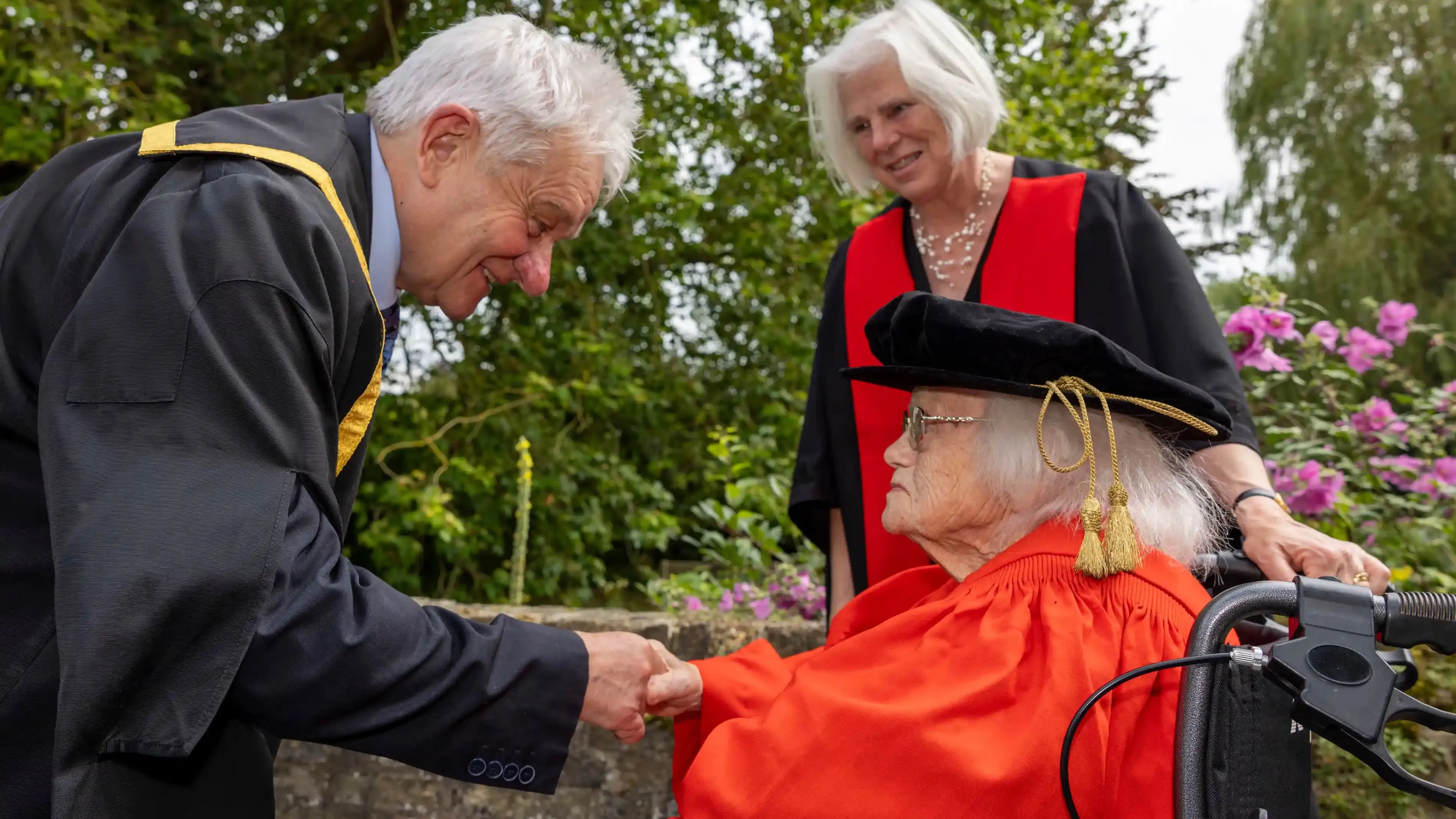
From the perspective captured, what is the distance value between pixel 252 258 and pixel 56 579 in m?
0.44

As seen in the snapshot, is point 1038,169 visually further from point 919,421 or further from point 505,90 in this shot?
point 505,90

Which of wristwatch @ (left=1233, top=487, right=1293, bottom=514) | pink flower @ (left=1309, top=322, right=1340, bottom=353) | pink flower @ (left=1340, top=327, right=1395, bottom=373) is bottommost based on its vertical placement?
pink flower @ (left=1340, top=327, right=1395, bottom=373)

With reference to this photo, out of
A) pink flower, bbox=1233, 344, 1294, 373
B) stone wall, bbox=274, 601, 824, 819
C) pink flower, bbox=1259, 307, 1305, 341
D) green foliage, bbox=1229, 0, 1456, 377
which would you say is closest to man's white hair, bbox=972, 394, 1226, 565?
stone wall, bbox=274, 601, 824, 819

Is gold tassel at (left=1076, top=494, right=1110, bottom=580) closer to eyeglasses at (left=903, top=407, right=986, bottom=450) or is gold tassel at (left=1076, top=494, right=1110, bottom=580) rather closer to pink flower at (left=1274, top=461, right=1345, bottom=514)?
eyeglasses at (left=903, top=407, right=986, bottom=450)

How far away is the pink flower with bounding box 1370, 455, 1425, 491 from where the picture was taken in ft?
12.6

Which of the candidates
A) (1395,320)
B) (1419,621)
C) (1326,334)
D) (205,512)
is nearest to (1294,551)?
(1419,621)

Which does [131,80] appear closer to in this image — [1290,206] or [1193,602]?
[1193,602]

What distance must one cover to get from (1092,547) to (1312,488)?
7.33 feet

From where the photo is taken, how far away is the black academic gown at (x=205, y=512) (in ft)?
4.38

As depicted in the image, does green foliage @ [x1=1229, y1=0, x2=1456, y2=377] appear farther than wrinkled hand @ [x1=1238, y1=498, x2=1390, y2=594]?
Yes

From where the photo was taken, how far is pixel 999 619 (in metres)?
1.83

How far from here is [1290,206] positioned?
13.0m

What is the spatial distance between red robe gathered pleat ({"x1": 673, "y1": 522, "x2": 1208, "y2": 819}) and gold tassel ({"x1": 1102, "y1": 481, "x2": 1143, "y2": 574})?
0.14 feet

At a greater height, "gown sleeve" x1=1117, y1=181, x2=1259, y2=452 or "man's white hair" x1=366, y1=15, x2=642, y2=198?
"man's white hair" x1=366, y1=15, x2=642, y2=198
